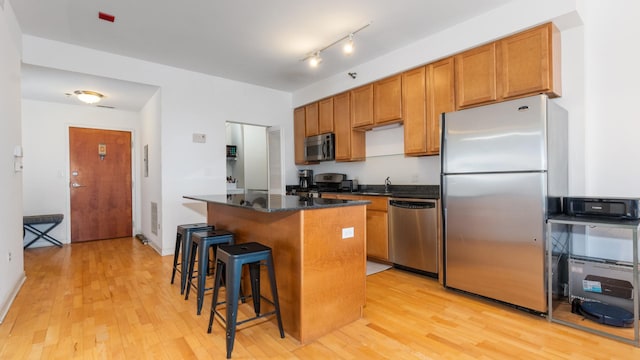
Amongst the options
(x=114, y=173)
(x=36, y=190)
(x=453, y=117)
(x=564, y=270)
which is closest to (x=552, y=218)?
(x=564, y=270)

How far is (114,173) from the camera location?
18.6ft

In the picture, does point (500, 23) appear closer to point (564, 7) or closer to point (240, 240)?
point (564, 7)

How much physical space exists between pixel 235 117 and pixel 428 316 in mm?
3968

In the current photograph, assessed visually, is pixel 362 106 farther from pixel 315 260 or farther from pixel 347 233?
pixel 315 260

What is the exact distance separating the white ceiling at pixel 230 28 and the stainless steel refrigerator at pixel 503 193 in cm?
115

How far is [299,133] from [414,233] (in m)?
2.93

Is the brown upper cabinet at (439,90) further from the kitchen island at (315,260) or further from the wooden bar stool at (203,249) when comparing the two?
the wooden bar stool at (203,249)

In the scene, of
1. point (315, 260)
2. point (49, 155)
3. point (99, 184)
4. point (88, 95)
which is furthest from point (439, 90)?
point (49, 155)

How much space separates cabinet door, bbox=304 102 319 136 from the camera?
205 inches

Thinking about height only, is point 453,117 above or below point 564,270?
above

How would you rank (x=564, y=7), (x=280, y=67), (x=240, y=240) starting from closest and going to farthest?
(x=564, y=7)
(x=240, y=240)
(x=280, y=67)

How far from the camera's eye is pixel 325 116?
16.4ft

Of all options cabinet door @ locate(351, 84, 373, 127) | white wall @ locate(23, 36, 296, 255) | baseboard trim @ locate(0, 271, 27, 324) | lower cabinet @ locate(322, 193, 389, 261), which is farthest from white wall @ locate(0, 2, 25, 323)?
cabinet door @ locate(351, 84, 373, 127)

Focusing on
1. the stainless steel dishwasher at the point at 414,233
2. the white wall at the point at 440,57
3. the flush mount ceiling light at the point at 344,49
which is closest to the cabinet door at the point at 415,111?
the white wall at the point at 440,57
